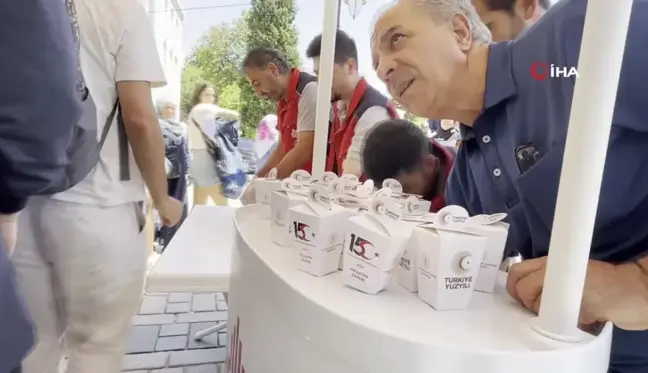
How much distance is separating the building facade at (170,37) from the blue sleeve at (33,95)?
12.1 ft

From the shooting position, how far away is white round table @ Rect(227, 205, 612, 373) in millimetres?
452

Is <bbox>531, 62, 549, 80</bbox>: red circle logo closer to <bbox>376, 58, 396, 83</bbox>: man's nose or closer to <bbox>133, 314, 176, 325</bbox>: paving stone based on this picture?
<bbox>376, 58, 396, 83</bbox>: man's nose

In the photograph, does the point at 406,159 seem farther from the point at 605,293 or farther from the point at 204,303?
the point at 204,303

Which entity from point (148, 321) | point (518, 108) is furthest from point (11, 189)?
point (148, 321)

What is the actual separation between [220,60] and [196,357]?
135 inches

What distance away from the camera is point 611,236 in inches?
25.4

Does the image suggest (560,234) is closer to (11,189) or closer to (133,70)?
(11,189)

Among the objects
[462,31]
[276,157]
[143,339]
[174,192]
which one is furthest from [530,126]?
[174,192]

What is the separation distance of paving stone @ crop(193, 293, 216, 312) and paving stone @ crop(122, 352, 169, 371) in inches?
22.5

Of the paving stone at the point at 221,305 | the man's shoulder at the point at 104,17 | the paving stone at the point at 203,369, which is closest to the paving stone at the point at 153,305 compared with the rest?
the paving stone at the point at 221,305

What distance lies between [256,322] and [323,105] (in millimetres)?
626

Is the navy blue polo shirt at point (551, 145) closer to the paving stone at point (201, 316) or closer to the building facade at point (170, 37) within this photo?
the paving stone at point (201, 316)

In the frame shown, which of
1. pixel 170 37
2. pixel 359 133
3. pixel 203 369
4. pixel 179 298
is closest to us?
pixel 359 133

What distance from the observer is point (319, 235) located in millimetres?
649
